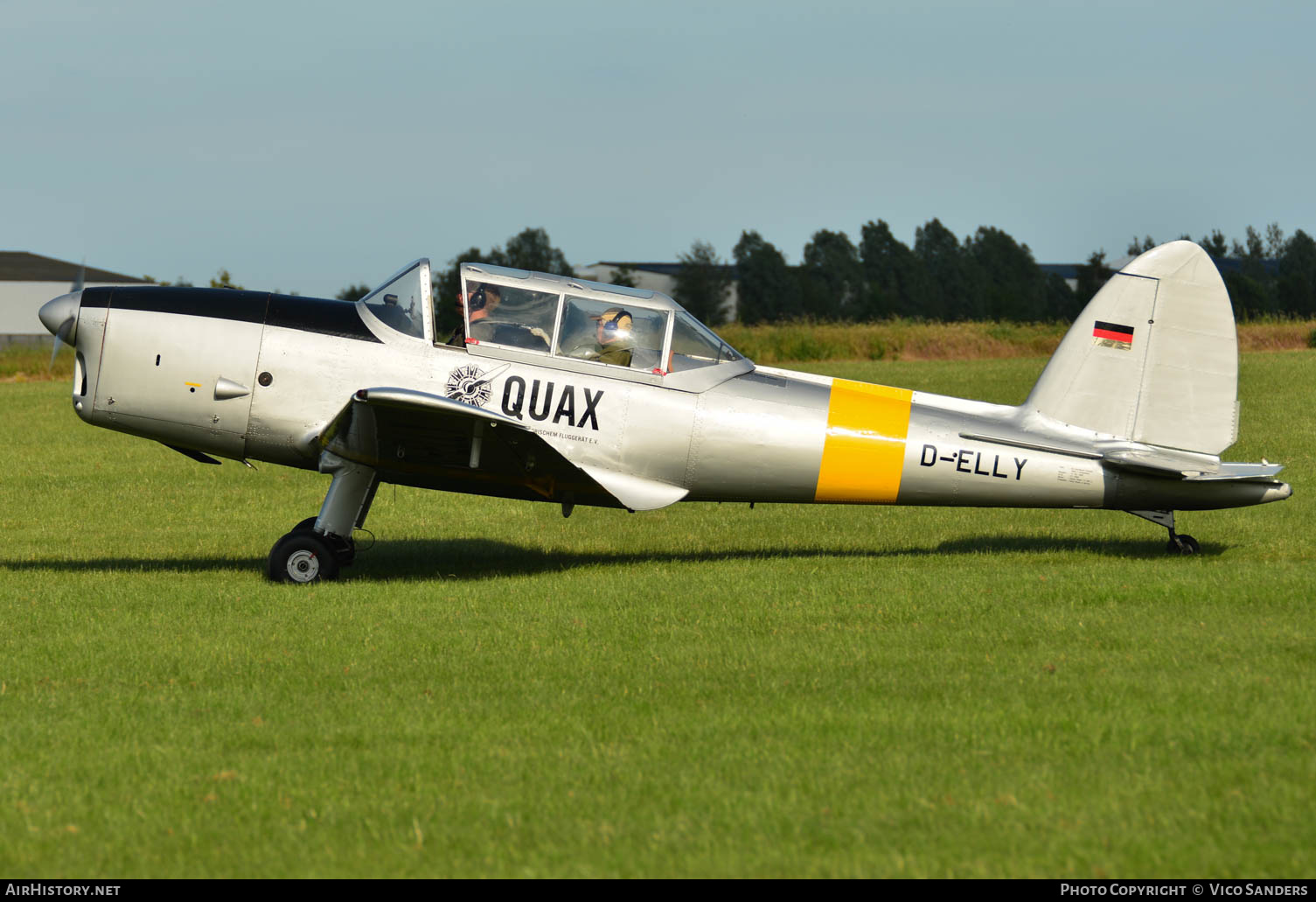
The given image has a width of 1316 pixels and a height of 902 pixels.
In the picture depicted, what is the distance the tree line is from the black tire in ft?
185

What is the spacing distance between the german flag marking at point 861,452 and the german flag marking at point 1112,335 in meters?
1.71

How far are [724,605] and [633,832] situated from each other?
12.6ft

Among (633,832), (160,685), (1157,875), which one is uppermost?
(1157,875)

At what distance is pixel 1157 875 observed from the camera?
12.1 ft

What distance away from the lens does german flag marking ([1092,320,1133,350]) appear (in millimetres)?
9578

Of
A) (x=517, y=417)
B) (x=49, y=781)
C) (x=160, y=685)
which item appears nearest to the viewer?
(x=49, y=781)

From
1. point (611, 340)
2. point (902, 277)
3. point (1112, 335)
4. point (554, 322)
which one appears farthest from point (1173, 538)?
point (902, 277)

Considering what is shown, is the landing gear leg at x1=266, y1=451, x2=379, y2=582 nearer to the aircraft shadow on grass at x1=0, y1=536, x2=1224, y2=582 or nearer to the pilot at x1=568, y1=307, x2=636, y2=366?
the aircraft shadow on grass at x1=0, y1=536, x2=1224, y2=582

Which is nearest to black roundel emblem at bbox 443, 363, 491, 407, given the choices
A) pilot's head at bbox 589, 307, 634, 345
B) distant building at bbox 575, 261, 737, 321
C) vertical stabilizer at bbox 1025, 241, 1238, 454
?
pilot's head at bbox 589, 307, 634, 345

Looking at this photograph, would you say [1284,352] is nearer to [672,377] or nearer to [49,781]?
[672,377]

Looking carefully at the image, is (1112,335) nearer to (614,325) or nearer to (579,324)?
(614,325)

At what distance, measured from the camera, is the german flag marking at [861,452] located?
9430 mm

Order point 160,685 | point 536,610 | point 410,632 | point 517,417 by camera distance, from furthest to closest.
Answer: point 517,417
point 536,610
point 410,632
point 160,685

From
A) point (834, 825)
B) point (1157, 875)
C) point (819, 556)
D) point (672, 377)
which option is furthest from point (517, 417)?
point (1157, 875)
